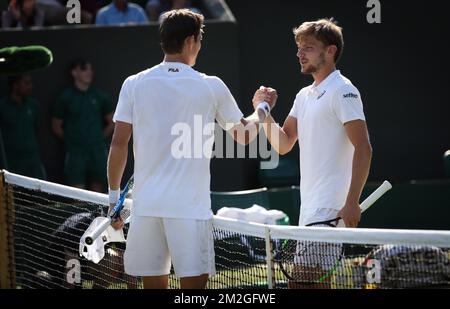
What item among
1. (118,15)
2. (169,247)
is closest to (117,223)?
(169,247)

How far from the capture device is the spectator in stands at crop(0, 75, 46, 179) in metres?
11.1

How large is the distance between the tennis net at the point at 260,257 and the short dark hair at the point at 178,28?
94 cm

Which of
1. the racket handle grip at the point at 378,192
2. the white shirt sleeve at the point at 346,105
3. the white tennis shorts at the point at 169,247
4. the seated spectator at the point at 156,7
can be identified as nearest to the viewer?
the white tennis shorts at the point at 169,247

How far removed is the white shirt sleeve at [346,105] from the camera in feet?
16.5

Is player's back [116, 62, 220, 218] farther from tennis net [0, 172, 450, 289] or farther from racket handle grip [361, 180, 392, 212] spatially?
racket handle grip [361, 180, 392, 212]

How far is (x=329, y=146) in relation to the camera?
5.16m

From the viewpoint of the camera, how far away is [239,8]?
12.9 metres

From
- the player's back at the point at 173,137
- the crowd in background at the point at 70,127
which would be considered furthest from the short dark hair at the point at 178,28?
the crowd in background at the point at 70,127

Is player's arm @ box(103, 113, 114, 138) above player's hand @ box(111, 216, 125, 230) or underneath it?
above

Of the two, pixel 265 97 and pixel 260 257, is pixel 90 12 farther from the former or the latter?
pixel 265 97

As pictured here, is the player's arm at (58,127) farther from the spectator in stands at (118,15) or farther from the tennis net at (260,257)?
the tennis net at (260,257)

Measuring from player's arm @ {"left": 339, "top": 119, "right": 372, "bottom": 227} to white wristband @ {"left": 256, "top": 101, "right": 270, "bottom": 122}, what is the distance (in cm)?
44

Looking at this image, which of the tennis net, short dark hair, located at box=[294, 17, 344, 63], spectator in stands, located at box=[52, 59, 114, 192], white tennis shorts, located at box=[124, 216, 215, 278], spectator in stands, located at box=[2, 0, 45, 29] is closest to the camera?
the tennis net

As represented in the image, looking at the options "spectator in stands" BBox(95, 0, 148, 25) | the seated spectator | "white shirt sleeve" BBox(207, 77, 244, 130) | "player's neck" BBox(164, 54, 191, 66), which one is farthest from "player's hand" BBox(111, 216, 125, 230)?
the seated spectator
